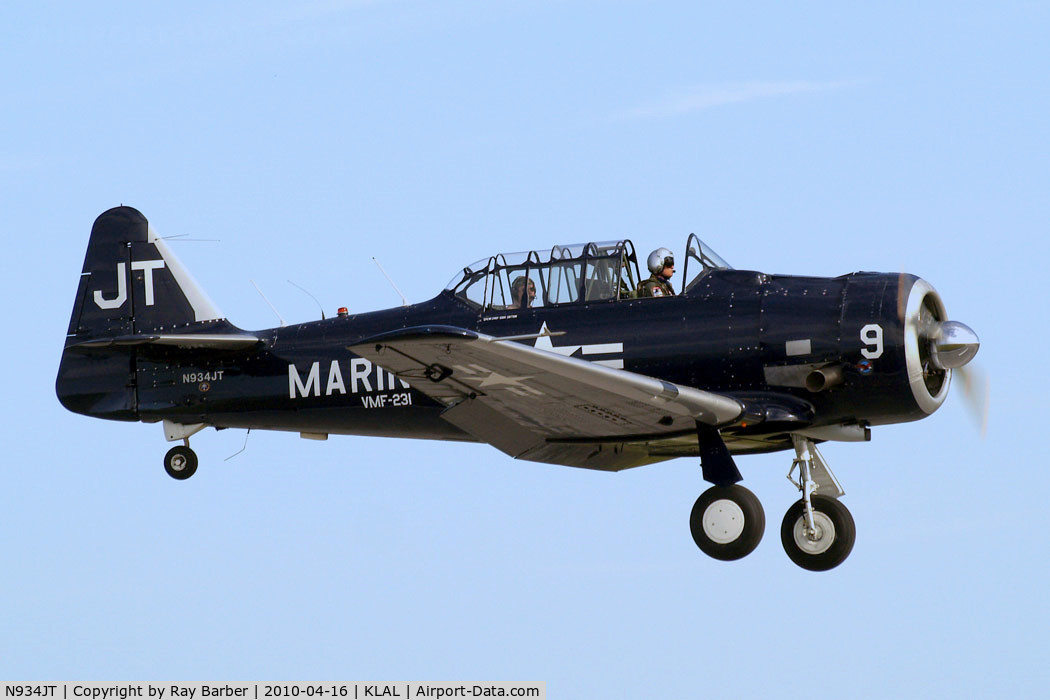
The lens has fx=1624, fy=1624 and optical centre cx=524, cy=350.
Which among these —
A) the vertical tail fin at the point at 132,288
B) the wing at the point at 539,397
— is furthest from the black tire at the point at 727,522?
the vertical tail fin at the point at 132,288

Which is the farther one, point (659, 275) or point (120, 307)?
point (120, 307)

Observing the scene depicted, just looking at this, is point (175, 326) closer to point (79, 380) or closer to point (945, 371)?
point (79, 380)

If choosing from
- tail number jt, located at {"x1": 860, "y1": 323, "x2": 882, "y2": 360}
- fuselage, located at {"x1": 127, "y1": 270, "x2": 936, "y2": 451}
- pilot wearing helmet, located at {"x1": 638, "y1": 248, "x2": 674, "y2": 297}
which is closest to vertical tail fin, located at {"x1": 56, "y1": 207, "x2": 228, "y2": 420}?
fuselage, located at {"x1": 127, "y1": 270, "x2": 936, "y2": 451}

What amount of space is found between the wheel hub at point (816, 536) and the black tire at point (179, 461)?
20.0ft

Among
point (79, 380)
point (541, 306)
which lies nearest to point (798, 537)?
point (541, 306)

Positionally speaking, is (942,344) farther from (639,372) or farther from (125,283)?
(125,283)

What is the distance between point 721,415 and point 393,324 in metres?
3.43

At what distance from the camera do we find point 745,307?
1325 centimetres

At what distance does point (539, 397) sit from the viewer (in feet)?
41.5

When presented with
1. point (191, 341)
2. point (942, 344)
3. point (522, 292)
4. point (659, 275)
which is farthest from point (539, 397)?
point (191, 341)

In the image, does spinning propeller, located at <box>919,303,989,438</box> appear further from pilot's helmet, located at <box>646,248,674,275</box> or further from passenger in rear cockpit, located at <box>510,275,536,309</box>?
passenger in rear cockpit, located at <box>510,275,536,309</box>

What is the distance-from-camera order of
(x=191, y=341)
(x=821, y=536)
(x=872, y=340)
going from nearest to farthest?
(x=872, y=340), (x=821, y=536), (x=191, y=341)

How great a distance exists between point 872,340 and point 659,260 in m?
2.07

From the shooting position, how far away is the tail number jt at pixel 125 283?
53.7ft
